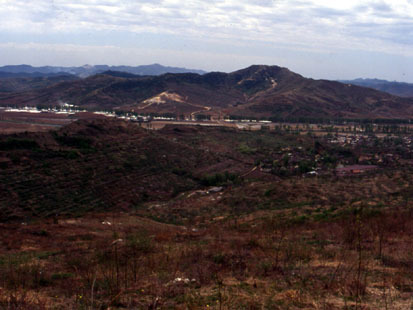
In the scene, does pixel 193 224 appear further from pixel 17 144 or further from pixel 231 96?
pixel 231 96

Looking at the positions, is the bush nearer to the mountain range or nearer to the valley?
the valley

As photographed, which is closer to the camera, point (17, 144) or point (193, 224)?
point (193, 224)

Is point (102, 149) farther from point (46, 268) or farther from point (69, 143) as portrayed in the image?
point (46, 268)

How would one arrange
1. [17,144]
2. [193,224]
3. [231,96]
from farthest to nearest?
1. [231,96]
2. [17,144]
3. [193,224]

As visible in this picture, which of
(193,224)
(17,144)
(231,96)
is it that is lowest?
(193,224)

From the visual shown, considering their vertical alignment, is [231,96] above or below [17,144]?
above

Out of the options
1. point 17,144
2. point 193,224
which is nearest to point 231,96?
point 17,144

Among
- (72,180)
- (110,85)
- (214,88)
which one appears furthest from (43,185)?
(214,88)

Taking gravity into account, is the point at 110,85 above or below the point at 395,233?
above
